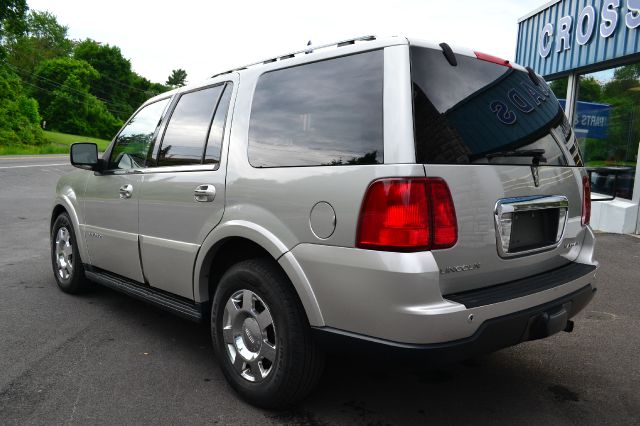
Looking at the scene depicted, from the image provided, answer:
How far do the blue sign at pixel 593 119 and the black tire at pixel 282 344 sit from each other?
30.4ft

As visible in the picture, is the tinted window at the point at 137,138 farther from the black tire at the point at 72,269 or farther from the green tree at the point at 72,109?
the green tree at the point at 72,109

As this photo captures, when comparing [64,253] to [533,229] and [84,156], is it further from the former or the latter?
[533,229]

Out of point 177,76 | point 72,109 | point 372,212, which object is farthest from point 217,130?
point 177,76

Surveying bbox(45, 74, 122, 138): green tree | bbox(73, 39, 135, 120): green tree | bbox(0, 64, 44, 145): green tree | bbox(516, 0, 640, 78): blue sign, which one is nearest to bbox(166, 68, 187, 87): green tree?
bbox(73, 39, 135, 120): green tree

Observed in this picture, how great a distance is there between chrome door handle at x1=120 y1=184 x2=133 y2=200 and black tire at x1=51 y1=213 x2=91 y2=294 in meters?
1.11

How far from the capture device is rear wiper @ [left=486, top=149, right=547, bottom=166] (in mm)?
2538

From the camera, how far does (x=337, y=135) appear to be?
99.7 inches

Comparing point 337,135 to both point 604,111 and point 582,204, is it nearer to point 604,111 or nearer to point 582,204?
point 582,204

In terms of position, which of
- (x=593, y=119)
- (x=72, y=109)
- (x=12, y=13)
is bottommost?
(x=593, y=119)

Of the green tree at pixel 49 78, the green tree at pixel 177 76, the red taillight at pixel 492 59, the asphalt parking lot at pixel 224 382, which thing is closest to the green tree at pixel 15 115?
the green tree at pixel 49 78

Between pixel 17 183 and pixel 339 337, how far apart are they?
16435mm

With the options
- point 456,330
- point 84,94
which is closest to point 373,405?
point 456,330

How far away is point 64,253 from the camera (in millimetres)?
5031

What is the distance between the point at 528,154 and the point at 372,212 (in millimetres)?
969
